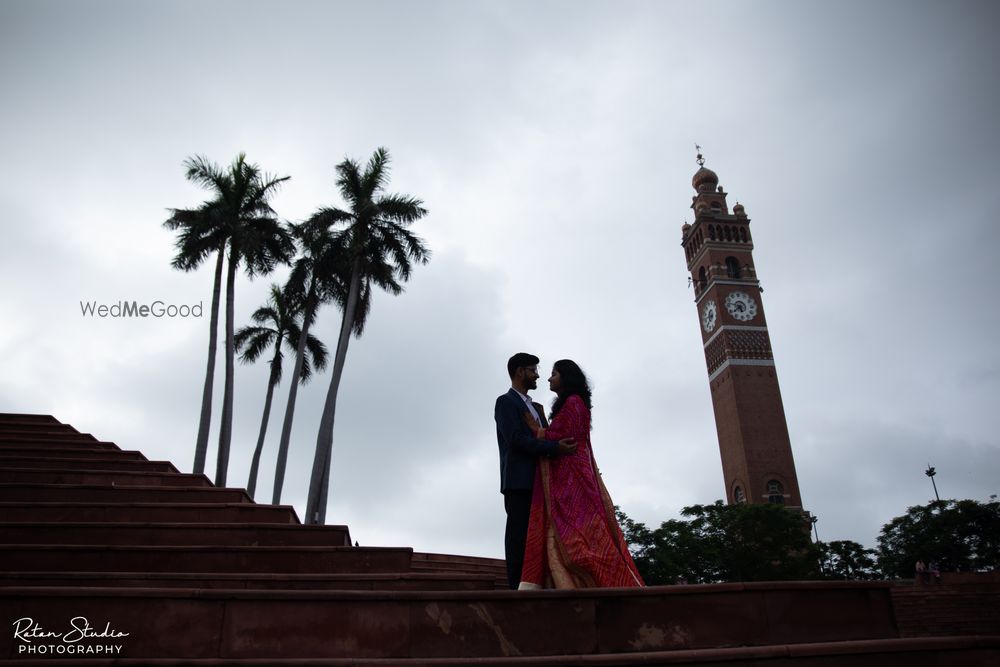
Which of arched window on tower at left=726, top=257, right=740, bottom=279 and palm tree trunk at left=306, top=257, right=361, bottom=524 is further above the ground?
Answer: arched window on tower at left=726, top=257, right=740, bottom=279

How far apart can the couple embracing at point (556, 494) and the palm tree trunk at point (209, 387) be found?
627 inches

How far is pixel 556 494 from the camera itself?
4676mm

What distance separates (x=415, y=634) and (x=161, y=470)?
22.9 feet

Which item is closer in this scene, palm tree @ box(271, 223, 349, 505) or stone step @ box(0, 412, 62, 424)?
stone step @ box(0, 412, 62, 424)

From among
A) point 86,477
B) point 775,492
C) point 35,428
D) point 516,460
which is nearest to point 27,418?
point 35,428

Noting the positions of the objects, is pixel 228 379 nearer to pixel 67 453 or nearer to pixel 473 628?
pixel 67 453

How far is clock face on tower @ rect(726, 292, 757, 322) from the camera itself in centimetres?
5903

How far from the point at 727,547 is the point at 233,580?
33.0 metres

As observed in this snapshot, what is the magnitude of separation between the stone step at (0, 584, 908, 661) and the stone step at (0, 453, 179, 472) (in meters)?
5.77

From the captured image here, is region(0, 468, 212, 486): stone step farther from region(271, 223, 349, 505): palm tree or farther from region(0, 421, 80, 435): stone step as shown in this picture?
region(271, 223, 349, 505): palm tree

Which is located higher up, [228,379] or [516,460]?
[228,379]

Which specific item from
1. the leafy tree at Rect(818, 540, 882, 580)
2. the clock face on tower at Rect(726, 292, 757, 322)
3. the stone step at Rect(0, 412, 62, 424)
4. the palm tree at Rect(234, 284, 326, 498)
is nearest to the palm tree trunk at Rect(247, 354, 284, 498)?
the palm tree at Rect(234, 284, 326, 498)

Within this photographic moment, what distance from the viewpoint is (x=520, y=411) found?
490 cm

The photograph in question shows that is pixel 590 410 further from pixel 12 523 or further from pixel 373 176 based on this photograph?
pixel 373 176
